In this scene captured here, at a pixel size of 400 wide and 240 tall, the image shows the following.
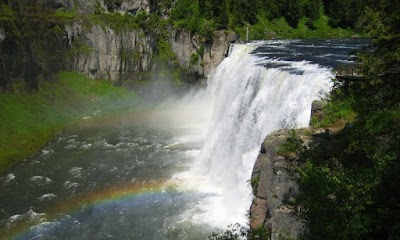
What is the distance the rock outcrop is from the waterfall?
7414mm

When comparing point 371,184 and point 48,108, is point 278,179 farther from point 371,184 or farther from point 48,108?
point 48,108

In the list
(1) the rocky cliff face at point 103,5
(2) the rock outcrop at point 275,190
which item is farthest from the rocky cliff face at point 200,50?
(2) the rock outcrop at point 275,190

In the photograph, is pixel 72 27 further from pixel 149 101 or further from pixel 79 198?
pixel 79 198

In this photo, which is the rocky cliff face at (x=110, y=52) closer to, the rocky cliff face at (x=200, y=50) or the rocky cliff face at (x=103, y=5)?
the rocky cliff face at (x=200, y=50)

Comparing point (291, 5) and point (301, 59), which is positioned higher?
point (291, 5)

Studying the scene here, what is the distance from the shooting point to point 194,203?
99.0 feet

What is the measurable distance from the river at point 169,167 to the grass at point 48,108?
2261 millimetres

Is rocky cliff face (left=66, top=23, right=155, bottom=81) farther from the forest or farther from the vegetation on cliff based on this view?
the vegetation on cliff

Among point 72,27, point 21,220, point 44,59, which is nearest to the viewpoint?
point 21,220

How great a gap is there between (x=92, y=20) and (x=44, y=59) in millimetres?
10176

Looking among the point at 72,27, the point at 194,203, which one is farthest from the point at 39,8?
the point at 194,203

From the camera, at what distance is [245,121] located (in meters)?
35.1

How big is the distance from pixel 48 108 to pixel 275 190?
42618 millimetres

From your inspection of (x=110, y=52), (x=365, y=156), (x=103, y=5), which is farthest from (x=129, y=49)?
(x=365, y=156)
